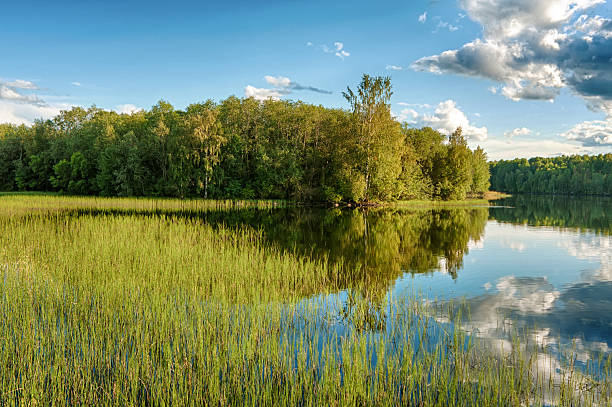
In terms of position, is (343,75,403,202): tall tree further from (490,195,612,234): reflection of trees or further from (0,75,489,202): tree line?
(490,195,612,234): reflection of trees

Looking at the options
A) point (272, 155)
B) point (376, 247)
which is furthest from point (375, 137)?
point (376, 247)

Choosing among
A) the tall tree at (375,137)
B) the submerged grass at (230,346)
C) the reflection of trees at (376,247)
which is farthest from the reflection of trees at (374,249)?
the tall tree at (375,137)

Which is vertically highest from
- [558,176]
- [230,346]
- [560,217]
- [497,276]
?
[558,176]

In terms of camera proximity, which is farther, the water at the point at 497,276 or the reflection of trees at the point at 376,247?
the reflection of trees at the point at 376,247

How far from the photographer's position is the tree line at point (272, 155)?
5494 centimetres

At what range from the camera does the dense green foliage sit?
134 meters

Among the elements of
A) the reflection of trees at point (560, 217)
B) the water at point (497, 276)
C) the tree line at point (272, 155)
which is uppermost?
the tree line at point (272, 155)

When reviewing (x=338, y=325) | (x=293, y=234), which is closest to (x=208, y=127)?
(x=293, y=234)

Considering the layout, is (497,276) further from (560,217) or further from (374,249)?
(560,217)

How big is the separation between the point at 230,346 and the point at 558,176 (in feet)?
560

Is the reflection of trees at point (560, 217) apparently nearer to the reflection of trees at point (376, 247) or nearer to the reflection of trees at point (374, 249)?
the reflection of trees at point (376, 247)

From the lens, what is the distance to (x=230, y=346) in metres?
6.62

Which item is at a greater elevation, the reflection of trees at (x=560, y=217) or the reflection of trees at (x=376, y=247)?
the reflection of trees at (x=560, y=217)

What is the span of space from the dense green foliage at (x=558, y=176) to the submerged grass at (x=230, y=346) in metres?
159
